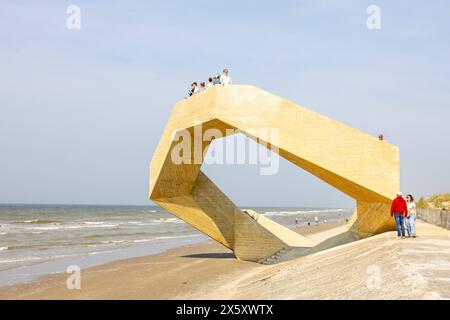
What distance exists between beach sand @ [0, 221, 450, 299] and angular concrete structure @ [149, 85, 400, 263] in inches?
55.0

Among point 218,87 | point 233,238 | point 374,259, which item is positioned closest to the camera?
point 374,259

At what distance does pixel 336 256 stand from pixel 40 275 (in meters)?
10.5

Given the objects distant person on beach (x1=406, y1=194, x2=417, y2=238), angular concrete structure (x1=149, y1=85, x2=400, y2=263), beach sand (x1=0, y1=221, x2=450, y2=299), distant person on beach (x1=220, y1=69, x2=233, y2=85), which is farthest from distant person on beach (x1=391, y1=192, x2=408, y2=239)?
distant person on beach (x1=220, y1=69, x2=233, y2=85)

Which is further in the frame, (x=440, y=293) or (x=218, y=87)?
(x=218, y=87)

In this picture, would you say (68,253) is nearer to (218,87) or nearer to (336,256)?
(218,87)

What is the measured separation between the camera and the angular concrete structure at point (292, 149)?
14.2m

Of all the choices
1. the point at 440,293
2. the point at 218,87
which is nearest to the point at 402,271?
the point at 440,293

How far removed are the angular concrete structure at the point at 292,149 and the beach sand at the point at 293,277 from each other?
1.40m

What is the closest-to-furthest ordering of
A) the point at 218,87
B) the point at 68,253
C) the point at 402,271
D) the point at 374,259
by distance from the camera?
1. the point at 402,271
2. the point at 374,259
3. the point at 218,87
4. the point at 68,253

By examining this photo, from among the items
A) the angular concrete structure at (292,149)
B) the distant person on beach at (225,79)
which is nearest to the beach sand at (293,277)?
the angular concrete structure at (292,149)

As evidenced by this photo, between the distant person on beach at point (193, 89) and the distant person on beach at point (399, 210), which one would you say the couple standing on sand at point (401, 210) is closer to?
the distant person on beach at point (399, 210)

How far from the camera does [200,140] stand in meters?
17.1

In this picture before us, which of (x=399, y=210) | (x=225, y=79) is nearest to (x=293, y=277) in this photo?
(x=399, y=210)

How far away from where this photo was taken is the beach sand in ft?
27.3
